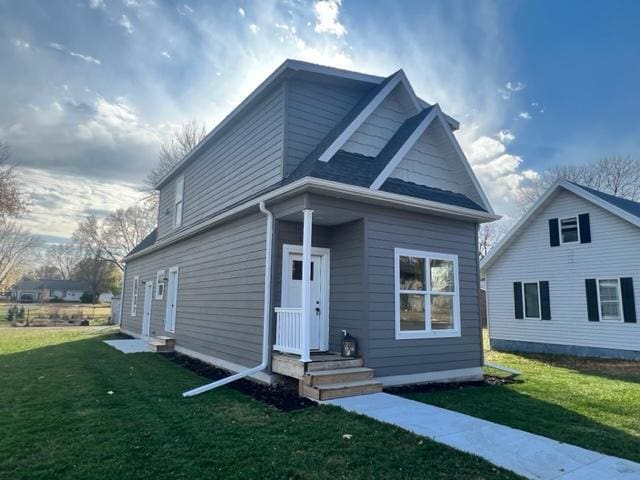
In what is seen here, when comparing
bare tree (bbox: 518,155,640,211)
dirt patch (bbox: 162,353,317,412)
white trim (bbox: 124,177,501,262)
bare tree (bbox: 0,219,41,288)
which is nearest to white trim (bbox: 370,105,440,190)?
white trim (bbox: 124,177,501,262)

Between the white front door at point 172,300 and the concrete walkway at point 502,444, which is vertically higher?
the white front door at point 172,300

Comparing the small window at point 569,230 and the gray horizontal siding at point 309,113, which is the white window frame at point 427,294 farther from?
the small window at point 569,230

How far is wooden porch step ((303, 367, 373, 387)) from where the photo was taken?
590 cm

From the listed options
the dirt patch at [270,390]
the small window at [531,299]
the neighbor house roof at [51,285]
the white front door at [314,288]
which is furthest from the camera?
the neighbor house roof at [51,285]

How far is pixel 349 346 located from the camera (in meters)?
6.80

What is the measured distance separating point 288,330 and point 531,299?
11.2 meters

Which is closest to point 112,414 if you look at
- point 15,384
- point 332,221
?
point 15,384

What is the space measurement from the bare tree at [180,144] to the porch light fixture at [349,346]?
19.4 m

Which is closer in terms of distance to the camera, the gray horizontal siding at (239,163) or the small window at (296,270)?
the small window at (296,270)

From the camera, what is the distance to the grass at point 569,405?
4.50 meters

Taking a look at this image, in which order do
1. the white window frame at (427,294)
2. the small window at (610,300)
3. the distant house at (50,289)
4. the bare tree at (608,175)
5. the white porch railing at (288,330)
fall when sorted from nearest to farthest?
the white porch railing at (288,330)
the white window frame at (427,294)
the small window at (610,300)
the bare tree at (608,175)
the distant house at (50,289)

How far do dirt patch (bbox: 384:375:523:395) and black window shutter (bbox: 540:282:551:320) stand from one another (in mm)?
6300

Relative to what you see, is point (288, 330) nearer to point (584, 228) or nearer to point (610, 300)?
point (610, 300)

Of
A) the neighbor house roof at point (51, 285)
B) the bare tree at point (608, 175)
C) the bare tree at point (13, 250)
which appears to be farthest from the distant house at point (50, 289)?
the bare tree at point (608, 175)
